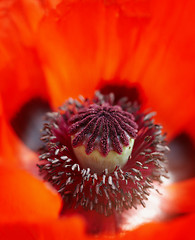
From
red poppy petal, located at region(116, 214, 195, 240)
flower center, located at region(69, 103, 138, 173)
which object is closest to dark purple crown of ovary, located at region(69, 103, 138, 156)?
flower center, located at region(69, 103, 138, 173)

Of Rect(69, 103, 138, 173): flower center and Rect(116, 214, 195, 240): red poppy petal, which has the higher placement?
Rect(69, 103, 138, 173): flower center

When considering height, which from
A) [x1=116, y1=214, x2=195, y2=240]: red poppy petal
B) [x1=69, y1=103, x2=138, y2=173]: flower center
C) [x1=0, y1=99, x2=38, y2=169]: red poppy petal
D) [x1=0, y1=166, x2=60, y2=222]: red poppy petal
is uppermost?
[x1=0, y1=99, x2=38, y2=169]: red poppy petal

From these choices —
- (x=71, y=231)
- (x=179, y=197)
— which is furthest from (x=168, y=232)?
(x=179, y=197)

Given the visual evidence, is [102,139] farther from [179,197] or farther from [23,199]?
[23,199]

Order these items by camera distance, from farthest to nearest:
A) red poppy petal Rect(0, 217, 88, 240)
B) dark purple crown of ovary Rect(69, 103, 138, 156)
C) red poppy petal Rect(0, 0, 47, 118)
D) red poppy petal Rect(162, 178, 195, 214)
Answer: red poppy petal Rect(0, 0, 47, 118), red poppy petal Rect(162, 178, 195, 214), dark purple crown of ovary Rect(69, 103, 138, 156), red poppy petal Rect(0, 217, 88, 240)

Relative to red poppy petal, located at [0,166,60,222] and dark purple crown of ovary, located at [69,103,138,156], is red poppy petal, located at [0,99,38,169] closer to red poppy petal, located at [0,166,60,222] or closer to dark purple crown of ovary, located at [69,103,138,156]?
dark purple crown of ovary, located at [69,103,138,156]
